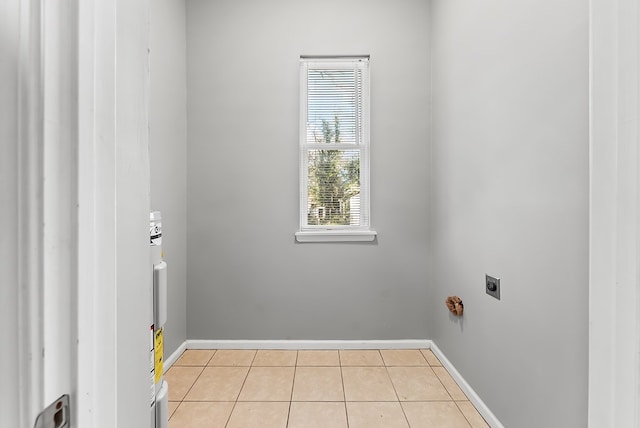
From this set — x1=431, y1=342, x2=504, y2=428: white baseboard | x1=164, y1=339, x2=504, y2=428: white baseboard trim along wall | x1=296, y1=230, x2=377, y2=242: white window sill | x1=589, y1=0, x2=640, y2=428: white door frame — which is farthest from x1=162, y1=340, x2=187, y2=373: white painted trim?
x1=589, y1=0, x2=640, y2=428: white door frame

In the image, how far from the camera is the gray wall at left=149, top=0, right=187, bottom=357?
6.77 feet

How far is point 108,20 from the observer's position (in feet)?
1.38

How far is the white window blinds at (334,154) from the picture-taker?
256cm

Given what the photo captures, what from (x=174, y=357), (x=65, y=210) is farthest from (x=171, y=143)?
(x=65, y=210)

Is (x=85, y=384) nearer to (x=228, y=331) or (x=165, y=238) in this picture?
(x=165, y=238)

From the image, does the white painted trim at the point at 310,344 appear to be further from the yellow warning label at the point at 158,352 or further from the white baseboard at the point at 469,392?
the yellow warning label at the point at 158,352

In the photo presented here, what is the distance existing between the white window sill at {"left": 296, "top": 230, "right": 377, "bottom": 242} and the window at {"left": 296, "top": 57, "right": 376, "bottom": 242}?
2cm

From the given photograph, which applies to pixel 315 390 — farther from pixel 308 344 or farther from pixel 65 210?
pixel 65 210

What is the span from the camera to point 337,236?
100 inches

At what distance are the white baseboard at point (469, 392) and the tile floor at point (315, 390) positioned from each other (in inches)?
1.2

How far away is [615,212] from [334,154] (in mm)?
2133

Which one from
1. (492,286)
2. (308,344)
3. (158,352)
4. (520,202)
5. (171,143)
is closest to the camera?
(158,352)

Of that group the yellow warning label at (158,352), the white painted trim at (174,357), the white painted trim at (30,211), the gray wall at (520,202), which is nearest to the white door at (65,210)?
the white painted trim at (30,211)

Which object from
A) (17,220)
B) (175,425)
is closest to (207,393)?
(175,425)
